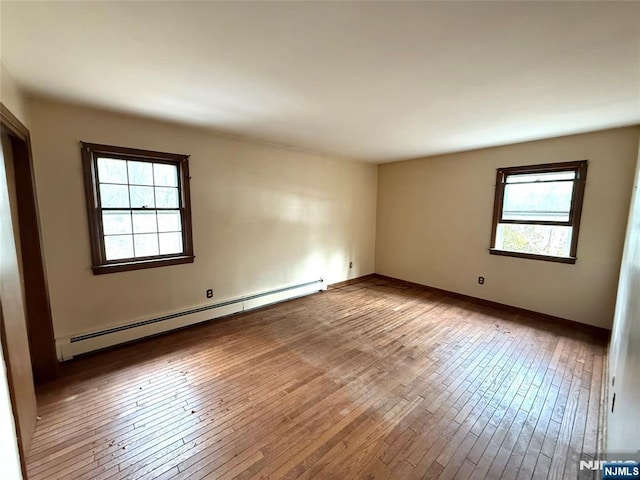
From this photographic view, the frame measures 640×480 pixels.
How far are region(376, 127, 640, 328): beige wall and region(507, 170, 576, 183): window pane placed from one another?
0.57 ft

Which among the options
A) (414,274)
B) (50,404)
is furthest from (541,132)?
(50,404)

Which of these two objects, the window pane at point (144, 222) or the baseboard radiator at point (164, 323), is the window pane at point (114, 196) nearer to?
the window pane at point (144, 222)

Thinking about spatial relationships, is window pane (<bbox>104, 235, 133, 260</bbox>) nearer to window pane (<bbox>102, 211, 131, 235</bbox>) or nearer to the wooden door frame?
window pane (<bbox>102, 211, 131, 235</bbox>)

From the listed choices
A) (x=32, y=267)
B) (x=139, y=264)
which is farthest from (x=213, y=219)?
(x=32, y=267)

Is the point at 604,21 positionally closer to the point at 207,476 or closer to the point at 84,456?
the point at 207,476

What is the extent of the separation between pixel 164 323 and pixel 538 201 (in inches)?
205

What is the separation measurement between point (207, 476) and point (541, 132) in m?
4.64

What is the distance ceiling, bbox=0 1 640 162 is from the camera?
4.24ft

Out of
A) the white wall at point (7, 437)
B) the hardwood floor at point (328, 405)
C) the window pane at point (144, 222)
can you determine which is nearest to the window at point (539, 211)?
the hardwood floor at point (328, 405)

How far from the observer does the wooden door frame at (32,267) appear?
7.02ft

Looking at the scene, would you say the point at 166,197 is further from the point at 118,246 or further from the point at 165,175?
the point at 118,246

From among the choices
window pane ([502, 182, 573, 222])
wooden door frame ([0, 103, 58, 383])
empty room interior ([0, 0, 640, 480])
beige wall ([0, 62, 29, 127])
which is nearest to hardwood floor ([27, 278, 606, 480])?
empty room interior ([0, 0, 640, 480])

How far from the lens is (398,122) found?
288cm

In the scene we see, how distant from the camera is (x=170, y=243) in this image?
3.26 meters
